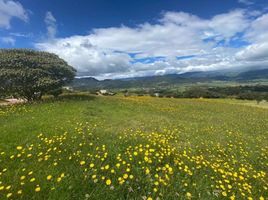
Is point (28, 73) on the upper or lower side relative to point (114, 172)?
upper

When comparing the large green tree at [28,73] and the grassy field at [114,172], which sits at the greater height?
the large green tree at [28,73]

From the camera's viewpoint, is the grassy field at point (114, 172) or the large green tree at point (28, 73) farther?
the large green tree at point (28, 73)

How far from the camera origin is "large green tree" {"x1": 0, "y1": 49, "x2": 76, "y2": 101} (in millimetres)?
17484

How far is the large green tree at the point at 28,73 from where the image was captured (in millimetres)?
17484

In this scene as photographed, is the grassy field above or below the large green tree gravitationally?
below

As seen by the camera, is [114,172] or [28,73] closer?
[114,172]

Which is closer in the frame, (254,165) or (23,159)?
(23,159)

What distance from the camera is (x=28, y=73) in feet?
58.3

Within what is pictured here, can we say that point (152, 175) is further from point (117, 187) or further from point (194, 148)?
point (194, 148)

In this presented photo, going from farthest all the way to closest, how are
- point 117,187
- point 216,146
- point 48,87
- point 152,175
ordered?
point 48,87 → point 216,146 → point 152,175 → point 117,187

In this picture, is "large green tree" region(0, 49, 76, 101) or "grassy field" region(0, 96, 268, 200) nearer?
"grassy field" region(0, 96, 268, 200)

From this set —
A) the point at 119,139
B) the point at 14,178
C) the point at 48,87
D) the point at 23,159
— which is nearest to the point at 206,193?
the point at 119,139

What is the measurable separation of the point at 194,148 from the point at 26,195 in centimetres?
642

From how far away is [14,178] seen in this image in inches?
172
